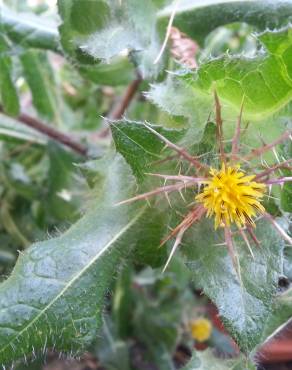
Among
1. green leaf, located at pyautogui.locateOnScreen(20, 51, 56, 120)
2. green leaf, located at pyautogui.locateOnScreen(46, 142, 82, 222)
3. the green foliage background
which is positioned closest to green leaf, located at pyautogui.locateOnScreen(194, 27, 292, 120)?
the green foliage background

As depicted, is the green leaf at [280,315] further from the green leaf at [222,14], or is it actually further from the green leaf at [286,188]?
the green leaf at [222,14]

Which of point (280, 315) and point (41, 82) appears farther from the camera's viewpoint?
point (41, 82)

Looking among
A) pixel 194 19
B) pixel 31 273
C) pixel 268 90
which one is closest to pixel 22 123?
pixel 194 19

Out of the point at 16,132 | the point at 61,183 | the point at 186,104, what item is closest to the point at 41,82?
the point at 16,132

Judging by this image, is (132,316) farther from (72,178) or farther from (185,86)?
(185,86)

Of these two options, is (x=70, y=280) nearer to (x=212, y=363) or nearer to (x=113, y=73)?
(x=212, y=363)

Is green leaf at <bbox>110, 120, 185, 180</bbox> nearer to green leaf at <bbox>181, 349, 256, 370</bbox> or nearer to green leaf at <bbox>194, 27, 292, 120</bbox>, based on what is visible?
green leaf at <bbox>194, 27, 292, 120</bbox>

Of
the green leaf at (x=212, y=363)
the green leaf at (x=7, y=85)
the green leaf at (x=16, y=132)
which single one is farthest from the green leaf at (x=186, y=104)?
the green leaf at (x=16, y=132)
